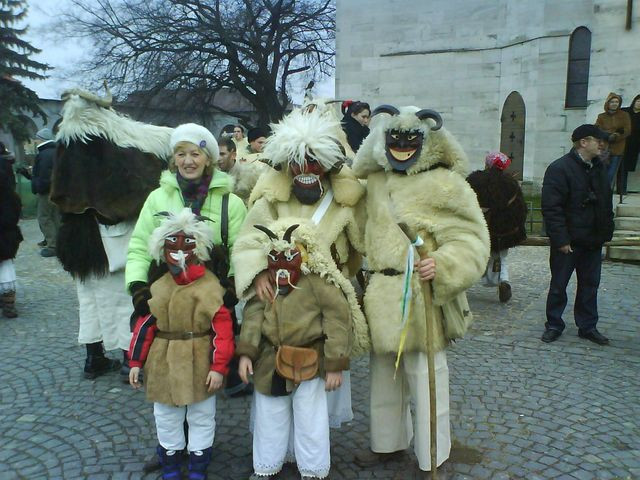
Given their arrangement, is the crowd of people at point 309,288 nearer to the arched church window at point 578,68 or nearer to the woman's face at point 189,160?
the woman's face at point 189,160

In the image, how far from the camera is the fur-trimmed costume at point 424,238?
298cm

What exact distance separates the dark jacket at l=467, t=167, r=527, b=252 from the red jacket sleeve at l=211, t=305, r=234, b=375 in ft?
15.4

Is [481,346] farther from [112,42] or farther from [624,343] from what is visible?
[112,42]

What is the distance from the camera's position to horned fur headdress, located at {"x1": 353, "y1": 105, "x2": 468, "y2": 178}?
303cm

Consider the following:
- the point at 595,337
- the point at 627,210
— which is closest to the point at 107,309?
the point at 595,337

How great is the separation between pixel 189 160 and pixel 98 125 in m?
1.46

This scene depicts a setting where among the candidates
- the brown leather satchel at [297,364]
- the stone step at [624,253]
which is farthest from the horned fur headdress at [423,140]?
the stone step at [624,253]

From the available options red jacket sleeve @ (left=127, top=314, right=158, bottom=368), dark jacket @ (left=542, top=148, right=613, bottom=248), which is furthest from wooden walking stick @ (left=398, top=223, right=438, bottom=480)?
dark jacket @ (left=542, top=148, right=613, bottom=248)

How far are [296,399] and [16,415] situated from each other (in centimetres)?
248

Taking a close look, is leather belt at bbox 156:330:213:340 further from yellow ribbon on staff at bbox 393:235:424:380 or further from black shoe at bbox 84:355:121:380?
black shoe at bbox 84:355:121:380

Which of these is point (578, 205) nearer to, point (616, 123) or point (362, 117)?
point (362, 117)

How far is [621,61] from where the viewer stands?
528 inches

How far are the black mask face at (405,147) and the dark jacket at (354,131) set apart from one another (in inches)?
132

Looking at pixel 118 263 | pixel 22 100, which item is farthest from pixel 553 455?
pixel 22 100
